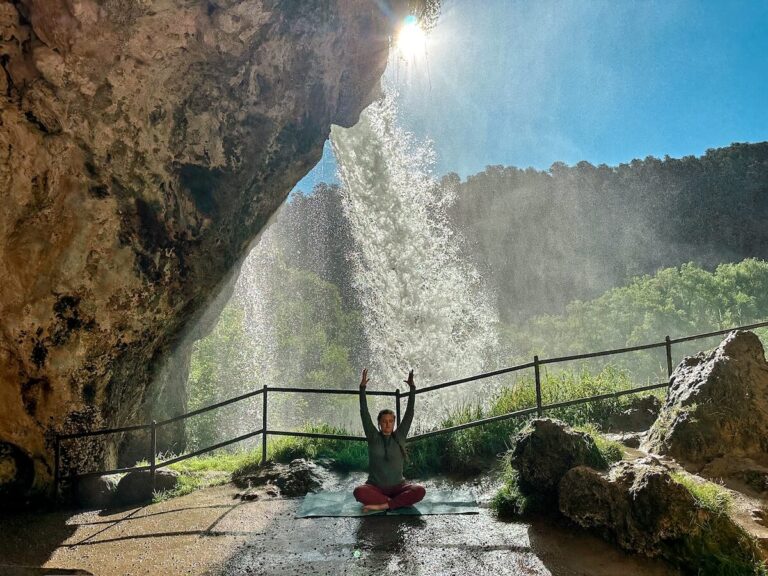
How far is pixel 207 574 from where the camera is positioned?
3779 millimetres

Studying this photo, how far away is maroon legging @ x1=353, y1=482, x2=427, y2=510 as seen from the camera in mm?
5055

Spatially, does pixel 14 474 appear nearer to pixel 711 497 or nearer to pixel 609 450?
pixel 609 450

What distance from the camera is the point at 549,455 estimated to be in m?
4.78

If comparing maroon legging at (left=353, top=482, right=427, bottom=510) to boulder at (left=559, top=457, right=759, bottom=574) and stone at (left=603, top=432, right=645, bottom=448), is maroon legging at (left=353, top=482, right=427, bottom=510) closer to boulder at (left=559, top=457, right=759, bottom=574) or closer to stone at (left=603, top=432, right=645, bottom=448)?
boulder at (left=559, top=457, right=759, bottom=574)

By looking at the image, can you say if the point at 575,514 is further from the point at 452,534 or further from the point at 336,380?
the point at 336,380

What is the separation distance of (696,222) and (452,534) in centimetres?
3505

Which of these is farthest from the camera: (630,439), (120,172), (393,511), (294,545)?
(120,172)

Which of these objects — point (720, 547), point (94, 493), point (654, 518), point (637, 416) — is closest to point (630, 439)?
point (637, 416)

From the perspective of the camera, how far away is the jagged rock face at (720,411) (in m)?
4.89

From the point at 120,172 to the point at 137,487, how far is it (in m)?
3.66

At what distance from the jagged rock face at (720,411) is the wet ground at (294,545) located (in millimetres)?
1661

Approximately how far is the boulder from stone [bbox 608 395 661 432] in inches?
108

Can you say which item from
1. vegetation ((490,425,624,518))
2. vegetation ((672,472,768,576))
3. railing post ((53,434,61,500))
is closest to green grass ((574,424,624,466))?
vegetation ((490,425,624,518))

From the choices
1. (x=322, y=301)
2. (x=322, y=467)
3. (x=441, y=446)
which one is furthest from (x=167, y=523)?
(x=322, y=301)
